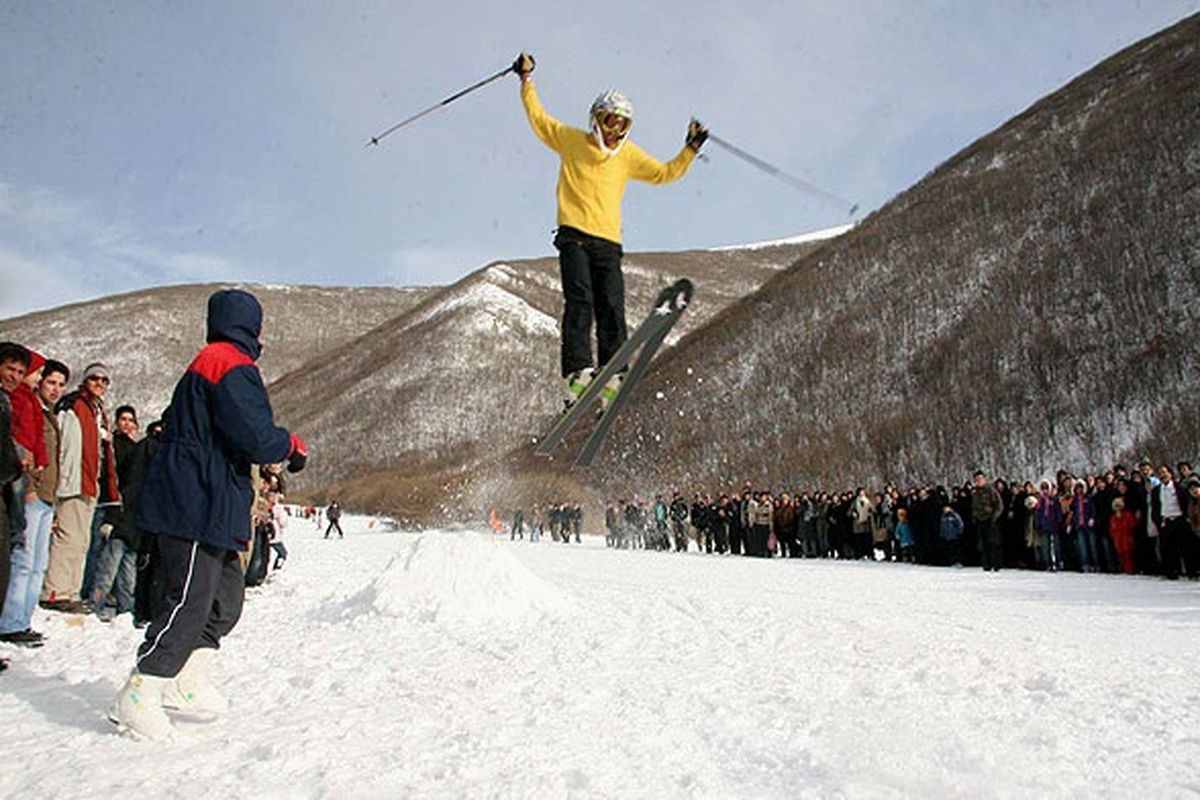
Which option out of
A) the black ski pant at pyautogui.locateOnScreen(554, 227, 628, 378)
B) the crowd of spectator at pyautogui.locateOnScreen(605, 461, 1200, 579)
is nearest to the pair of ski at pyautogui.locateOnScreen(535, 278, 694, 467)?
the black ski pant at pyautogui.locateOnScreen(554, 227, 628, 378)

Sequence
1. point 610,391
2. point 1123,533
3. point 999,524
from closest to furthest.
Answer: point 610,391 < point 1123,533 < point 999,524

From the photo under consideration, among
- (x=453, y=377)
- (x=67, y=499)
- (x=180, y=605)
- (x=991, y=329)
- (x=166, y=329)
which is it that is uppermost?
(x=166, y=329)

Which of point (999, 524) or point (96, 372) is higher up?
point (96, 372)

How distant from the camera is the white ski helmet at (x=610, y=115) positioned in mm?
5945

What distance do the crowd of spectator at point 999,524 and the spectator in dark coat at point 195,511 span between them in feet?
39.5

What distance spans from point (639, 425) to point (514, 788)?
52.1 metres

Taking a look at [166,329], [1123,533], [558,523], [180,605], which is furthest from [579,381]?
[166,329]

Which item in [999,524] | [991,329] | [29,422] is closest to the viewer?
[29,422]

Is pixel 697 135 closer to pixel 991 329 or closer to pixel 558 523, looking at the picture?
pixel 558 523

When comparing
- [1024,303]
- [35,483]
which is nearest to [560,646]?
[35,483]

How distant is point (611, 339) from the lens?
6109 mm

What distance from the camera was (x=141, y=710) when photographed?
3.56 meters

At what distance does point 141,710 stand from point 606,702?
2098 mm

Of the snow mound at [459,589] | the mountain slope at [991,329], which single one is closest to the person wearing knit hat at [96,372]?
the snow mound at [459,589]
